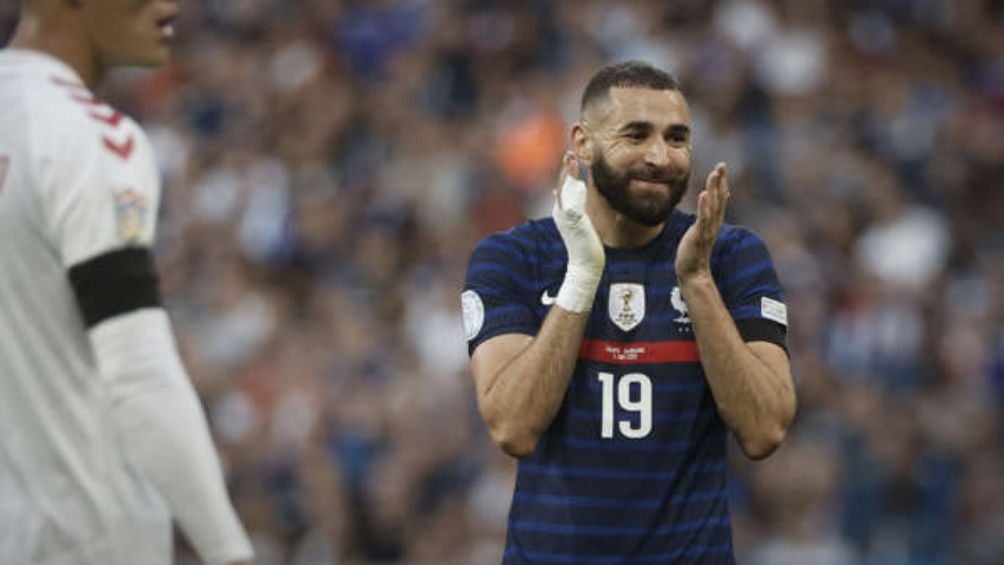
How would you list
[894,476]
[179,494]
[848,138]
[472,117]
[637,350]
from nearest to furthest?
1. [179,494]
2. [637,350]
3. [894,476]
4. [848,138]
5. [472,117]

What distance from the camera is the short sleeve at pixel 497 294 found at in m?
5.10

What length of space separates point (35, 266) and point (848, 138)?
27.8ft

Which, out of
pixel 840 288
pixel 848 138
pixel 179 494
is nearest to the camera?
pixel 179 494

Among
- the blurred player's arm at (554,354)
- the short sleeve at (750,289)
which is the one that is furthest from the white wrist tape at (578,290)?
the short sleeve at (750,289)

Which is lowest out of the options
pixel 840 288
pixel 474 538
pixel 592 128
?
pixel 474 538

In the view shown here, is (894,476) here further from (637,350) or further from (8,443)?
(8,443)

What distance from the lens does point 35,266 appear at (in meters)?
3.44

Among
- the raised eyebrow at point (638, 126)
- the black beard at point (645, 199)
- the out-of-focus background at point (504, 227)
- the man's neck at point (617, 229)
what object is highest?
the raised eyebrow at point (638, 126)

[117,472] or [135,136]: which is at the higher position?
[135,136]

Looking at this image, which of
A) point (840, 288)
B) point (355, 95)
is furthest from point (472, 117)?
point (840, 288)

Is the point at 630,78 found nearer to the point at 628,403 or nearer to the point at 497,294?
the point at 497,294

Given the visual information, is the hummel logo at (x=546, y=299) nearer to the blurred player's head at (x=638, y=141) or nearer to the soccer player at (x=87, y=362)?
the blurred player's head at (x=638, y=141)

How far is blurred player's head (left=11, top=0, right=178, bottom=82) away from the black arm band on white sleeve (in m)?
1.96

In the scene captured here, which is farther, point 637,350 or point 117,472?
point 637,350
